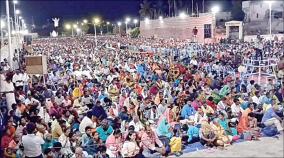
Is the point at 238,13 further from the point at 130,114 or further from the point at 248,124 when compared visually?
the point at 130,114

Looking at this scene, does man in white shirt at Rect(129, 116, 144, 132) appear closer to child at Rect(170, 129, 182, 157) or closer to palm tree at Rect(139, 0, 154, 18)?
child at Rect(170, 129, 182, 157)

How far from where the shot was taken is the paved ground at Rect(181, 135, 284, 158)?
30.5 feet

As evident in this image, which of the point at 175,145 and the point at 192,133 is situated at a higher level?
the point at 192,133

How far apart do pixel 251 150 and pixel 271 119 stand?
1588 millimetres

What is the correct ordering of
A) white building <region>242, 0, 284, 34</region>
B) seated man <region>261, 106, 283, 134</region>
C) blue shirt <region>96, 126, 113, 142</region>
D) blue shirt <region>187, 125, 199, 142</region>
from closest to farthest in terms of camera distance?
blue shirt <region>96, 126, 113, 142</region> < blue shirt <region>187, 125, 199, 142</region> < seated man <region>261, 106, 283, 134</region> < white building <region>242, 0, 284, 34</region>

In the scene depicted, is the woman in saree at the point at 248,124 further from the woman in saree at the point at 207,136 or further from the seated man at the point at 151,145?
the seated man at the point at 151,145

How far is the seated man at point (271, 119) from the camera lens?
10.6 meters

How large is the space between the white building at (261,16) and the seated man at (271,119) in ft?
124

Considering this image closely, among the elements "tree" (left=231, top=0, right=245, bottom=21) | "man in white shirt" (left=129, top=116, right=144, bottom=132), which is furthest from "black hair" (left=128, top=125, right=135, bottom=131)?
"tree" (left=231, top=0, right=245, bottom=21)

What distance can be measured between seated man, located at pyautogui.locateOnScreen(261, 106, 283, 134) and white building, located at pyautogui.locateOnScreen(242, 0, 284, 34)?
124 feet

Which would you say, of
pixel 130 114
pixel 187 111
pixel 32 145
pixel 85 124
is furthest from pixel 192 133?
pixel 32 145

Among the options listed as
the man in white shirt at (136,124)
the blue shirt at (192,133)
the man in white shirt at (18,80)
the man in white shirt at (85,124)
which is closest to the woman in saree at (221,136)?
the blue shirt at (192,133)

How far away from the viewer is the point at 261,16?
54.2 m

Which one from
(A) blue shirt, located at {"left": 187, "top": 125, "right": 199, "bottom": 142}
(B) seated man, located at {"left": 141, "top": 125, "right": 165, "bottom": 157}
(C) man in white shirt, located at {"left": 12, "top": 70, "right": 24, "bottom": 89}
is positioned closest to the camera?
(B) seated man, located at {"left": 141, "top": 125, "right": 165, "bottom": 157}
